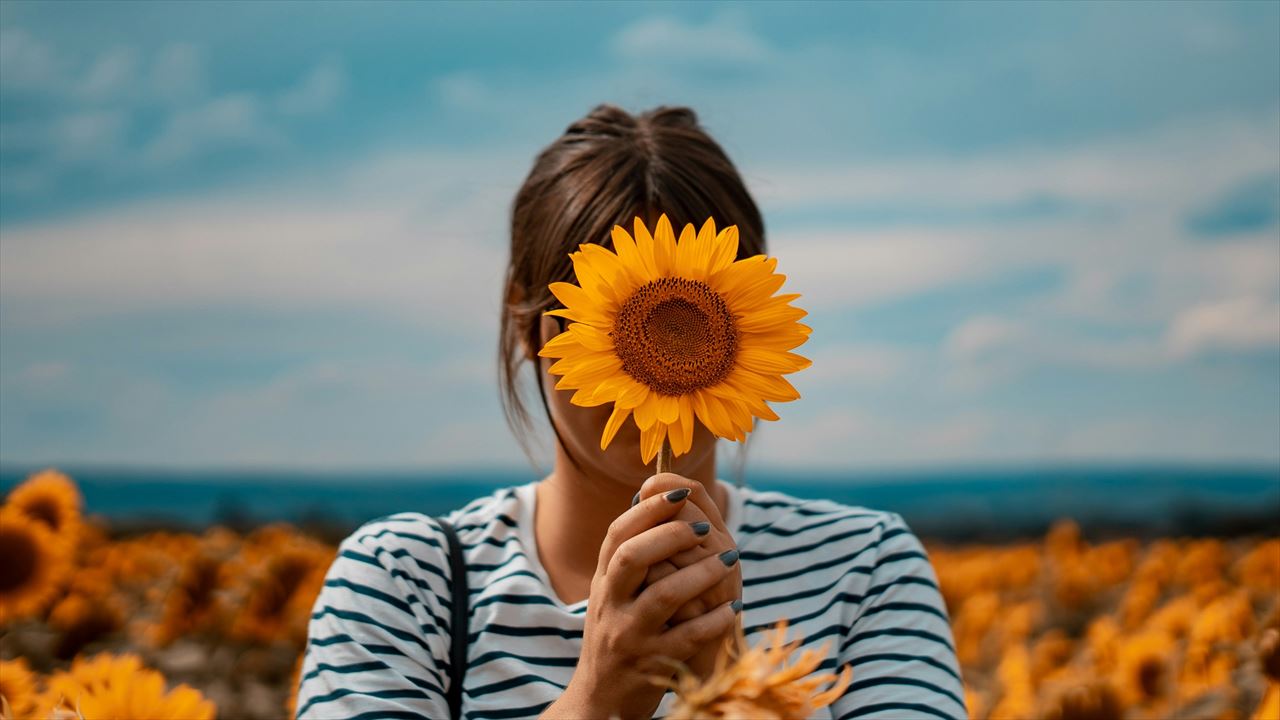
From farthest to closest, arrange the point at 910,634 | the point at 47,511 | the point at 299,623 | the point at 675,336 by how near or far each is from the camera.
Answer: the point at 47,511, the point at 299,623, the point at 910,634, the point at 675,336

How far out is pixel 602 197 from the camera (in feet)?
7.32

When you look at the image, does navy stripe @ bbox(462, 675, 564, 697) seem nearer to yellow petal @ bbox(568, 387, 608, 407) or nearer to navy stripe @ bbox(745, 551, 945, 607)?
navy stripe @ bbox(745, 551, 945, 607)

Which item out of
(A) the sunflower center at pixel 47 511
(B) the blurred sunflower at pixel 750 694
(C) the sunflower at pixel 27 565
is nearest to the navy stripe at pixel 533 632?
(B) the blurred sunflower at pixel 750 694

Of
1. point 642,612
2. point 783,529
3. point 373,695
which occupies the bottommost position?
point 373,695

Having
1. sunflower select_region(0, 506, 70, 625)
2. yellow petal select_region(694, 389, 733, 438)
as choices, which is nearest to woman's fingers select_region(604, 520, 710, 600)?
yellow petal select_region(694, 389, 733, 438)

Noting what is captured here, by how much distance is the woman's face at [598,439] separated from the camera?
6.46 ft

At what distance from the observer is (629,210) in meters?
2.19

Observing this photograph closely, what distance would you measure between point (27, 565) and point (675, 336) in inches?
195

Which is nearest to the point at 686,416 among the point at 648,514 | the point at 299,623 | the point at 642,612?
the point at 648,514

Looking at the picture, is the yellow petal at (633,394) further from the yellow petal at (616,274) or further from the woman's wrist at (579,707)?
the woman's wrist at (579,707)

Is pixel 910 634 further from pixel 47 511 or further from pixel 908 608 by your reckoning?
pixel 47 511

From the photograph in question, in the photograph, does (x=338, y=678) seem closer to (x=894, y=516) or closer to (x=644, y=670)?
(x=644, y=670)

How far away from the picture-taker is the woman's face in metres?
1.97

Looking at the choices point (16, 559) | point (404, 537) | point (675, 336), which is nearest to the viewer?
point (675, 336)
